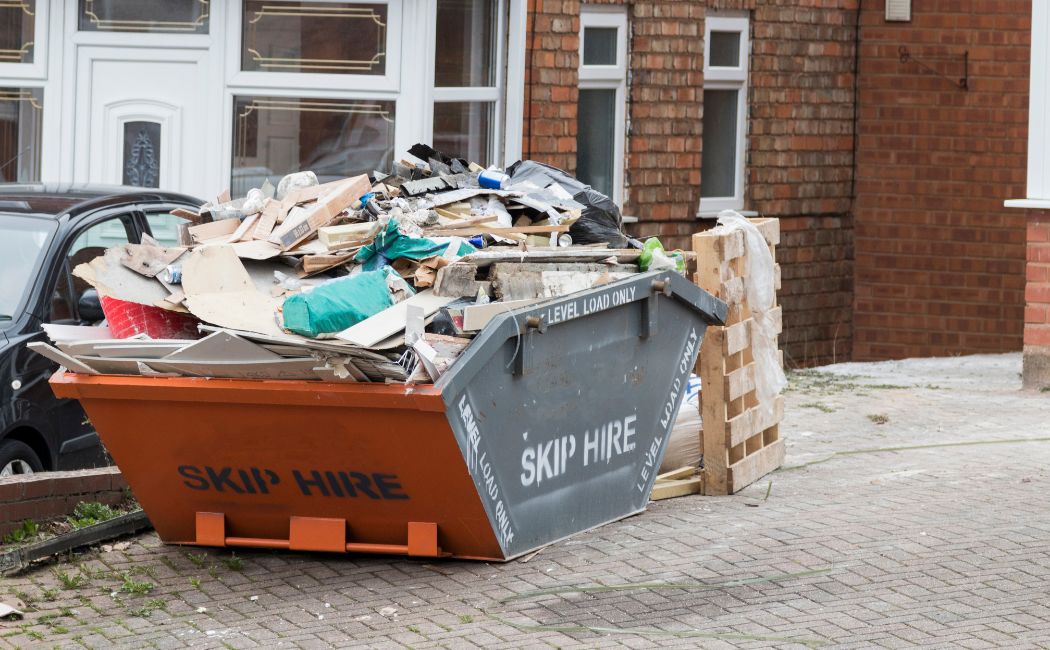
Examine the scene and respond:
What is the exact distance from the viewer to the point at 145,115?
35.9ft

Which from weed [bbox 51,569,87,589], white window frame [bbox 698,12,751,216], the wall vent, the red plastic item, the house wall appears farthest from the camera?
the wall vent

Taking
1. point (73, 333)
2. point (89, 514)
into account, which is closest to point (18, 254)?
point (89, 514)

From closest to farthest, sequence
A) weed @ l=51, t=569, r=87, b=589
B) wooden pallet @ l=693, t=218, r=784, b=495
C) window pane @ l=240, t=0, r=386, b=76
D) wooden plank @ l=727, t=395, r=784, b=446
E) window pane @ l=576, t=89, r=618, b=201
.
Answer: weed @ l=51, t=569, r=87, b=589, wooden pallet @ l=693, t=218, r=784, b=495, wooden plank @ l=727, t=395, r=784, b=446, window pane @ l=240, t=0, r=386, b=76, window pane @ l=576, t=89, r=618, b=201

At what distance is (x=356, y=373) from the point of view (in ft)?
18.8

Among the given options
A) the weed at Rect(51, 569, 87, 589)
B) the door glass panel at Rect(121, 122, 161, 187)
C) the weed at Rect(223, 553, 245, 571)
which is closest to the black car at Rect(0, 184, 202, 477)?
the weed at Rect(51, 569, 87, 589)

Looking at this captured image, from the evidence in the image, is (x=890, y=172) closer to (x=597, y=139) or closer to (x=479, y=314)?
(x=597, y=139)

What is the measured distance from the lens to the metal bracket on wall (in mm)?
14141

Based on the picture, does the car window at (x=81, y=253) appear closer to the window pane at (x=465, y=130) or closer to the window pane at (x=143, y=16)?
the window pane at (x=143, y=16)

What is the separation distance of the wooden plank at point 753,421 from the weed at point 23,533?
329 cm

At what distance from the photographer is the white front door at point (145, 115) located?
10.9 metres

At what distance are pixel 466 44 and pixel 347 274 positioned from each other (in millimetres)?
4966

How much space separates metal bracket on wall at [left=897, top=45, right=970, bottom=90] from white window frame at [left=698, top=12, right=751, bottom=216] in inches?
63.4

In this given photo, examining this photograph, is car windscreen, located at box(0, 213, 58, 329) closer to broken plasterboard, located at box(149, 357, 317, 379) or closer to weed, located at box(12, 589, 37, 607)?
weed, located at box(12, 589, 37, 607)

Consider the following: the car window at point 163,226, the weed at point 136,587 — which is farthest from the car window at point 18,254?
the weed at point 136,587
